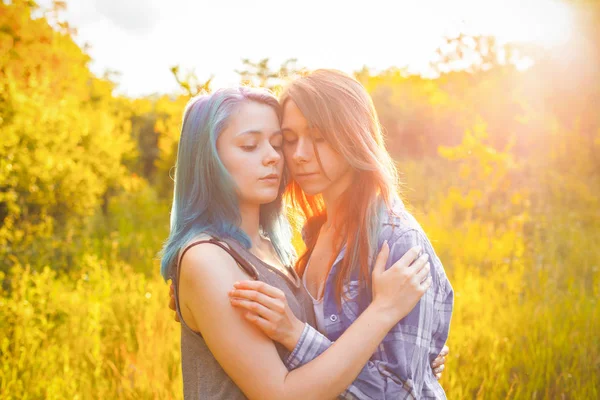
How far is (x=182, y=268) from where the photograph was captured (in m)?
1.80

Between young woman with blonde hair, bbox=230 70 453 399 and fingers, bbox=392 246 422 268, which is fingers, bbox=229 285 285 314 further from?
fingers, bbox=392 246 422 268

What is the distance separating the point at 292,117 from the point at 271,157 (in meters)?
0.23

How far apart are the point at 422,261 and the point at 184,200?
0.93m

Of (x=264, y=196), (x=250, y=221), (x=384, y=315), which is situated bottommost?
(x=384, y=315)

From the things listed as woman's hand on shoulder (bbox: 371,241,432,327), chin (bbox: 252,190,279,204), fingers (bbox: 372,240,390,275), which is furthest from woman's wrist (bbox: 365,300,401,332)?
chin (bbox: 252,190,279,204)

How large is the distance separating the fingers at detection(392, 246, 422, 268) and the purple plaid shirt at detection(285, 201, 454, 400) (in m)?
0.04

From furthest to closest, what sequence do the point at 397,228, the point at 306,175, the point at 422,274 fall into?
the point at 306,175 → the point at 397,228 → the point at 422,274

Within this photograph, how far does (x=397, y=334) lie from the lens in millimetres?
1909

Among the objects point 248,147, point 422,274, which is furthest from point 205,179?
point 422,274

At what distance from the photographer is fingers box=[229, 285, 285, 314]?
1.68m

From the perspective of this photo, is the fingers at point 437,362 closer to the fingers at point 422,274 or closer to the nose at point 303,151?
the fingers at point 422,274

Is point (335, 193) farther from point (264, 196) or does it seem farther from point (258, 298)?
point (258, 298)

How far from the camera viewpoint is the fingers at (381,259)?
6.43 ft

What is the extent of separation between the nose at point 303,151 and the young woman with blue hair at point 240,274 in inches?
Result: 2.7
